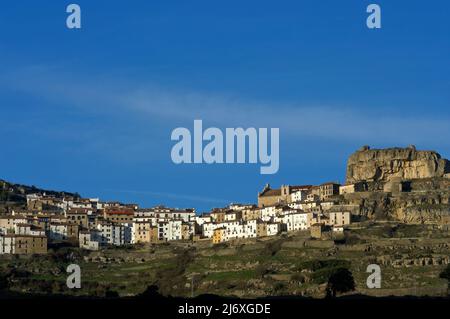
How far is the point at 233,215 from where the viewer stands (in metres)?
116

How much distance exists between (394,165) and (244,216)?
14.6 metres

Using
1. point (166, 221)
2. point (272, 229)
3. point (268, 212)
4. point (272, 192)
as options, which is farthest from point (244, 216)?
point (272, 229)

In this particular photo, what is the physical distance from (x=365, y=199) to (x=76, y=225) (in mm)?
26414

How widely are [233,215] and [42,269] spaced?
25.1 meters

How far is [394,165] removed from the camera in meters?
114

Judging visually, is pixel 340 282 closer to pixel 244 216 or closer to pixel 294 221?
pixel 294 221

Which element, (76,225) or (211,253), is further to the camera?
(76,225)

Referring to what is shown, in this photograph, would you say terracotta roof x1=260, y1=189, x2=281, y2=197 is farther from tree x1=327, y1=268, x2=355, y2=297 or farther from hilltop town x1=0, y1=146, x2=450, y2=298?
tree x1=327, y1=268, x2=355, y2=297

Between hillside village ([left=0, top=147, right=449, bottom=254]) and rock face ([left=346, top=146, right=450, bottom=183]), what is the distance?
9 centimetres
